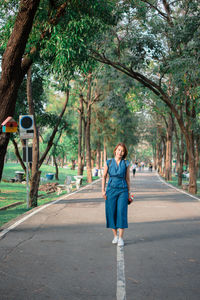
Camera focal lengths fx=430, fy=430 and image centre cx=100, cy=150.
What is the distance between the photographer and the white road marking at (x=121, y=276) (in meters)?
4.64

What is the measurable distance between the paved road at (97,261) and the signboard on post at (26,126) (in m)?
3.49

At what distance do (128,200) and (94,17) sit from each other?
6.07m

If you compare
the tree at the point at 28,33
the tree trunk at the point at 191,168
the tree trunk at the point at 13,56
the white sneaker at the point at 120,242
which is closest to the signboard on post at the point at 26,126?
the tree at the point at 28,33

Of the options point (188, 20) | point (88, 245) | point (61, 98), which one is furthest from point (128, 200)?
point (61, 98)

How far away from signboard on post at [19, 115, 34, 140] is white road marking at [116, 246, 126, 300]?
7.02 meters

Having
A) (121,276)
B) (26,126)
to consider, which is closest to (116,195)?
(121,276)

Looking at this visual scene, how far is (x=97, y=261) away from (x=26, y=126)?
25.7ft

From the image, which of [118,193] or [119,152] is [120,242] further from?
[119,152]

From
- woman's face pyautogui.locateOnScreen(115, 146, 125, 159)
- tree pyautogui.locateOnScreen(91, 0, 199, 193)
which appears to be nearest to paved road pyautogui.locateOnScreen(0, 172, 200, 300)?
woman's face pyautogui.locateOnScreen(115, 146, 125, 159)

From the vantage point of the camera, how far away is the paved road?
475 cm

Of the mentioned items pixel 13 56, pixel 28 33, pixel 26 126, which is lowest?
pixel 26 126

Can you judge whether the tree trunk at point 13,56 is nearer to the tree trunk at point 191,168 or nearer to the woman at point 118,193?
the woman at point 118,193

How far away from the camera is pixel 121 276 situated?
5.39m

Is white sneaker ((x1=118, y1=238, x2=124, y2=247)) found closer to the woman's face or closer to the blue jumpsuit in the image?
the blue jumpsuit
